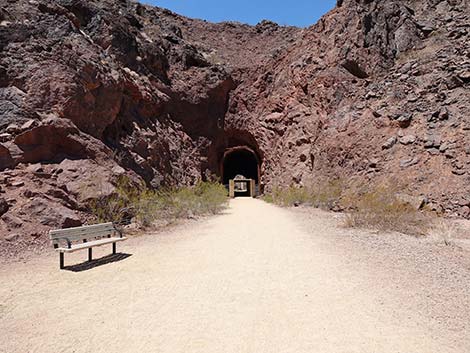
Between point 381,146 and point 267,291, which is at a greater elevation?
point 381,146

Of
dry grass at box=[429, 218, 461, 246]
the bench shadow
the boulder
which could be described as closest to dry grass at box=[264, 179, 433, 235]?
dry grass at box=[429, 218, 461, 246]

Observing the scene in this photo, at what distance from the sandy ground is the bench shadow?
0.14ft

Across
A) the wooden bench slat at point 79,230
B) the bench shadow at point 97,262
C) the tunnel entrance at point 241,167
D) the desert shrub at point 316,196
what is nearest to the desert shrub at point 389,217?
the desert shrub at point 316,196

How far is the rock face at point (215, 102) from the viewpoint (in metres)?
10.3

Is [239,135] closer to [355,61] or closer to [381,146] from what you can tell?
[355,61]

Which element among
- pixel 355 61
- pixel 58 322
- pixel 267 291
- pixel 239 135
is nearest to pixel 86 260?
pixel 58 322

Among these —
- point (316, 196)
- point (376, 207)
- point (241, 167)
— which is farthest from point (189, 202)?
point (241, 167)

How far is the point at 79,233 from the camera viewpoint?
6.77 meters

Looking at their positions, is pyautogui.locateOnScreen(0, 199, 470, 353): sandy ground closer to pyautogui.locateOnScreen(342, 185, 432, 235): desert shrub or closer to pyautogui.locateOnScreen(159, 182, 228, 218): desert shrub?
pyautogui.locateOnScreen(342, 185, 432, 235): desert shrub

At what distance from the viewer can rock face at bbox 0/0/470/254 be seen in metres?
10.3

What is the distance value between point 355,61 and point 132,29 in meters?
14.1

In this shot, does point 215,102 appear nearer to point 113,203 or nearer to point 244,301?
Result: point 113,203

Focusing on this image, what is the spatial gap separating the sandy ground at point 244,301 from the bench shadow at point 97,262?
4cm

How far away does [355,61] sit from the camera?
20656mm
